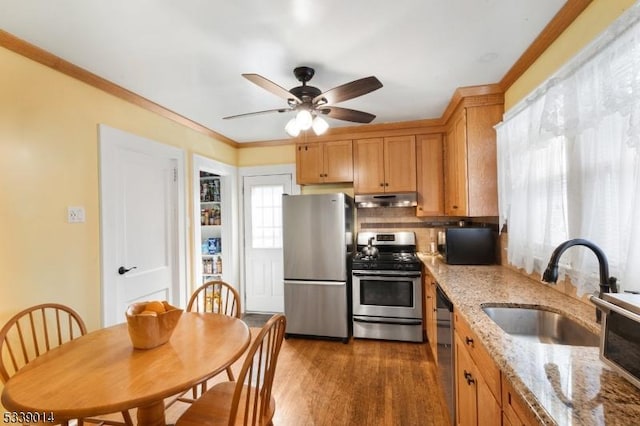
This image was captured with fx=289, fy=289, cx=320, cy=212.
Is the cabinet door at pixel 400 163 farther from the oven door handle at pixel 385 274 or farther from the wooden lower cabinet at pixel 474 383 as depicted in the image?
the wooden lower cabinet at pixel 474 383

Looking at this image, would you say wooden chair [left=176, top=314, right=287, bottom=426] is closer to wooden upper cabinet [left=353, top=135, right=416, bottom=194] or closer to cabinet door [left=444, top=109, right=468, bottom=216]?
cabinet door [left=444, top=109, right=468, bottom=216]

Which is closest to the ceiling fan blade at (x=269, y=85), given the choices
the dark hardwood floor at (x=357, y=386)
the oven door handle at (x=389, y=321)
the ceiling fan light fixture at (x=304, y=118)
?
the ceiling fan light fixture at (x=304, y=118)

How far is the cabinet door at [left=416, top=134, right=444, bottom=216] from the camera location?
3.29m

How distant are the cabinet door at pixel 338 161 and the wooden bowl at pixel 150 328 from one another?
98.8 inches

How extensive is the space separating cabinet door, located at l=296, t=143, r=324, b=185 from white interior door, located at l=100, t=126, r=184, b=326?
1.38 meters

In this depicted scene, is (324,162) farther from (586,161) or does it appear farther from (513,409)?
(513,409)

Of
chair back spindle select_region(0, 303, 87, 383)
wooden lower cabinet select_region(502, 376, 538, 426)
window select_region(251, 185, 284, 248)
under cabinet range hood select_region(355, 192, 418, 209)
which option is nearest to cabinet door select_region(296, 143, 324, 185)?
window select_region(251, 185, 284, 248)

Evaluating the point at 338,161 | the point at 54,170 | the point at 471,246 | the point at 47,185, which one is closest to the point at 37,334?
the point at 47,185

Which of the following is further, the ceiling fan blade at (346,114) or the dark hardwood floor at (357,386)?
the ceiling fan blade at (346,114)

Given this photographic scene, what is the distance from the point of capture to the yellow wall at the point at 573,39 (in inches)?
50.1

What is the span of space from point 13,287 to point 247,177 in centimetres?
266

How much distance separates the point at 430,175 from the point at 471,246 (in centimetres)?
101

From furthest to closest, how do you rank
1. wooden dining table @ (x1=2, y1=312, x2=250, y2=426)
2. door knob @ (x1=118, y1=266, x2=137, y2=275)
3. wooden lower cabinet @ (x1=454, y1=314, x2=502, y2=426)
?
door knob @ (x1=118, y1=266, x2=137, y2=275) < wooden lower cabinet @ (x1=454, y1=314, x2=502, y2=426) < wooden dining table @ (x1=2, y1=312, x2=250, y2=426)

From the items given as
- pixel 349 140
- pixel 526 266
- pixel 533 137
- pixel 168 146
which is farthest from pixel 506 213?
pixel 168 146
